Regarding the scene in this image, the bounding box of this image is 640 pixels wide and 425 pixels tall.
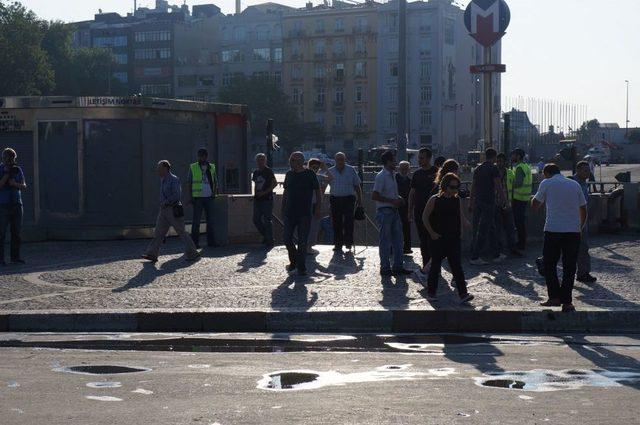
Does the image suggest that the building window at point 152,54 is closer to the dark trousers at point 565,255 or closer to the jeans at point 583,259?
the jeans at point 583,259

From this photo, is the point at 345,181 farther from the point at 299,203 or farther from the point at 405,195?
the point at 299,203

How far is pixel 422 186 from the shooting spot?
52.3ft

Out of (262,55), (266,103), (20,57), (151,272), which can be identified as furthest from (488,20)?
(262,55)

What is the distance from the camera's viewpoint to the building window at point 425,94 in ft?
376

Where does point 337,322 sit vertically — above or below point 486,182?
below

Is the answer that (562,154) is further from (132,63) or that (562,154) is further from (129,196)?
(132,63)

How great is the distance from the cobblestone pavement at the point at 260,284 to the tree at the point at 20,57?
84159 millimetres

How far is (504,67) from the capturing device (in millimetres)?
22031

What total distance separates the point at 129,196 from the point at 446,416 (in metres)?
15.8

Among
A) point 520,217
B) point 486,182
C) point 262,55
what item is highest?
point 262,55

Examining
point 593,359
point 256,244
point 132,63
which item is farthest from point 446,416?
point 132,63

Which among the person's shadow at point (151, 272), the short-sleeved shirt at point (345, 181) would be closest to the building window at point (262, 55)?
the short-sleeved shirt at point (345, 181)

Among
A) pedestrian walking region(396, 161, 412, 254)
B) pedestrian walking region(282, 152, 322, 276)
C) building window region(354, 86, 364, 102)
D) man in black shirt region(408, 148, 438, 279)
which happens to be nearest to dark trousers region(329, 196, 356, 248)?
pedestrian walking region(396, 161, 412, 254)

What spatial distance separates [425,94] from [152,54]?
129 ft
